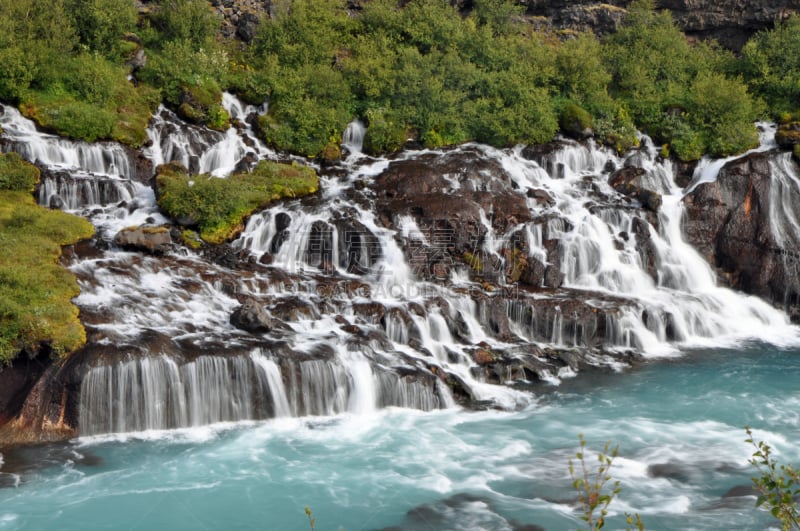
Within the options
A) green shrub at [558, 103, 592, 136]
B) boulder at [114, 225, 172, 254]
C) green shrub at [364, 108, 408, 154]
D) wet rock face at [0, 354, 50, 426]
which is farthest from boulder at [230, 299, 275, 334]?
green shrub at [558, 103, 592, 136]

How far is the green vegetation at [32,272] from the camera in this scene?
14.3 m

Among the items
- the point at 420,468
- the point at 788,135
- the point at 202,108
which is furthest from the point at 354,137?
the point at 420,468

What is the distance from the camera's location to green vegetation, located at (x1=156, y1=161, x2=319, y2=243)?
21.7 metres

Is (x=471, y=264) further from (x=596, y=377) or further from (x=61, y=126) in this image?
(x=61, y=126)

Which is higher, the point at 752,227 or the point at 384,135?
the point at 384,135

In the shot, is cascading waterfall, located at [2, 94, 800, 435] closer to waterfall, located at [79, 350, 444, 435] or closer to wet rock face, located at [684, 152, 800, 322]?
waterfall, located at [79, 350, 444, 435]

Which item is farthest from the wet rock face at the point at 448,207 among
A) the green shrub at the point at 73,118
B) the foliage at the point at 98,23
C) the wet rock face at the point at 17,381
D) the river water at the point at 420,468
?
the foliage at the point at 98,23

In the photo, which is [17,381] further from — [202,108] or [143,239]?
[202,108]

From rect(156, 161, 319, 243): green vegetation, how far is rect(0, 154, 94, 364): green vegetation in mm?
2738

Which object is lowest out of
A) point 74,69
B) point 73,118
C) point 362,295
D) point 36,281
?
point 362,295

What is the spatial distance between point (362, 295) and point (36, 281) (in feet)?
26.6

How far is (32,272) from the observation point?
1611 cm

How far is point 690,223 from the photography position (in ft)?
80.9

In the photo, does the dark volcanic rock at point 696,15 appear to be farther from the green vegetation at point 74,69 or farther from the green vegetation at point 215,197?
the green vegetation at point 215,197
